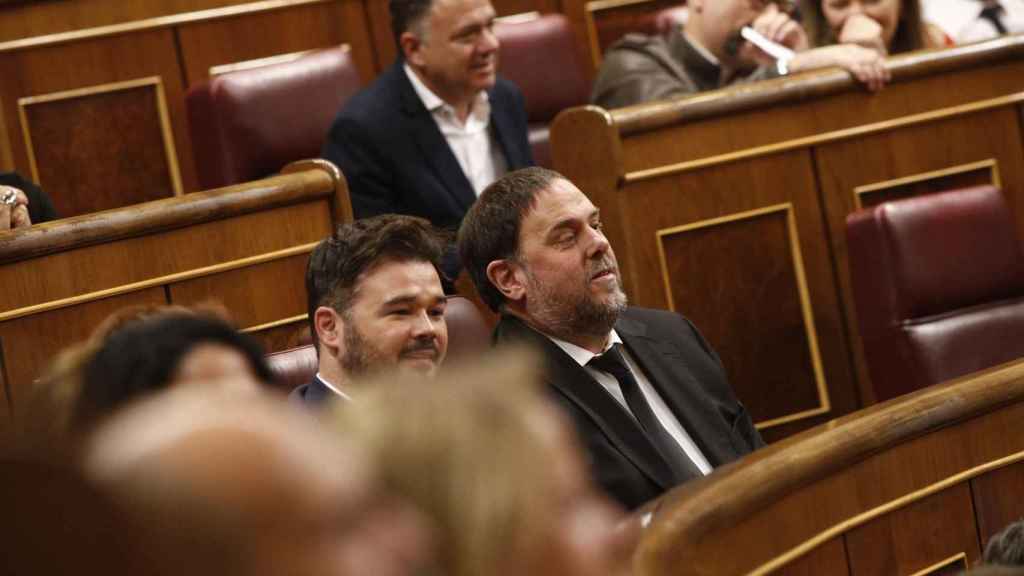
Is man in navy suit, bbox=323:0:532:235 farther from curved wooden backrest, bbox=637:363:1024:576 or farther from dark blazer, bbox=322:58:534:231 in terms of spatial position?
curved wooden backrest, bbox=637:363:1024:576

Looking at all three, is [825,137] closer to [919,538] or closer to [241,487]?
[919,538]

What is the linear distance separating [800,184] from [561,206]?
36cm

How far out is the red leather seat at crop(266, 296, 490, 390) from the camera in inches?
36.6

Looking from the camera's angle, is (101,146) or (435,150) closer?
(435,150)

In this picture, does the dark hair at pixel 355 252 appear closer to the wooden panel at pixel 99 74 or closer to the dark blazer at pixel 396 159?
the dark blazer at pixel 396 159

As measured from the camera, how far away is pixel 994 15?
5.12ft

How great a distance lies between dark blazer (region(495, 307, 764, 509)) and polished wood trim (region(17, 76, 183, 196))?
2.09ft

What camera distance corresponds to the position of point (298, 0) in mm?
1583

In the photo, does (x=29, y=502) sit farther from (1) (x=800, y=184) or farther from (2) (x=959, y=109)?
(2) (x=959, y=109)

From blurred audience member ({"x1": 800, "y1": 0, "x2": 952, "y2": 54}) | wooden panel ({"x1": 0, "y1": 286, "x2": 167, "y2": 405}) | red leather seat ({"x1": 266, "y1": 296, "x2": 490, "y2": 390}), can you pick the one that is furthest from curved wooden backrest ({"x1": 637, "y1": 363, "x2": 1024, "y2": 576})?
blurred audience member ({"x1": 800, "y1": 0, "x2": 952, "y2": 54})

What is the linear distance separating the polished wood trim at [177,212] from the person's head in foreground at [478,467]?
0.78 m

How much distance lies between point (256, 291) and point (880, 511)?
48cm

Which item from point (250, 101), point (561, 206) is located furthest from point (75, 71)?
point (561, 206)

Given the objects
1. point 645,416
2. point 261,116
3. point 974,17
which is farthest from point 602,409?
point 974,17
